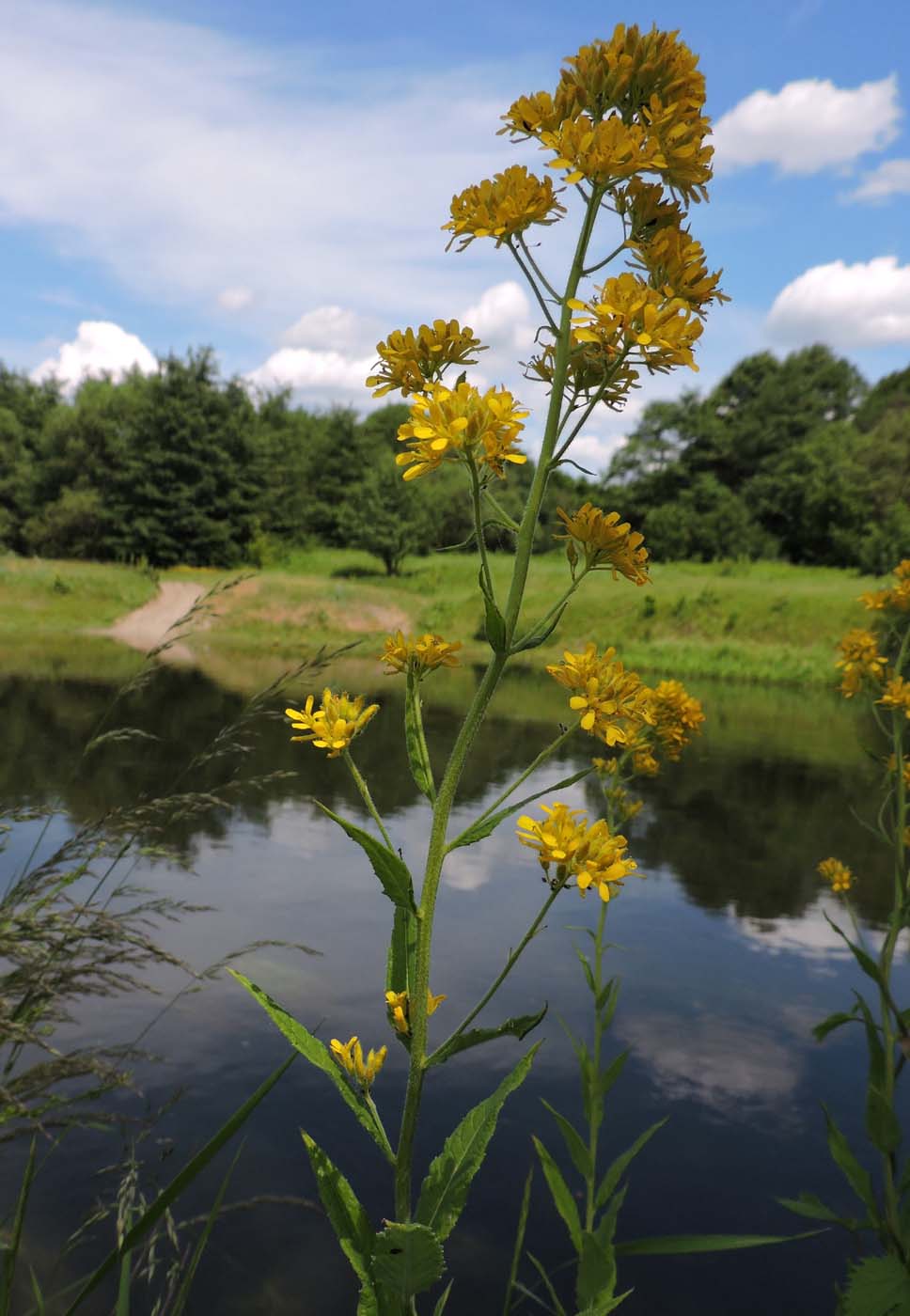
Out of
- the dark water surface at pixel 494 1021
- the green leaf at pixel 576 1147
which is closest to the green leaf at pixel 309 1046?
the green leaf at pixel 576 1147

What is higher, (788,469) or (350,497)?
(788,469)

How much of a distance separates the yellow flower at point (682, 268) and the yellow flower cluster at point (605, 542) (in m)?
0.36

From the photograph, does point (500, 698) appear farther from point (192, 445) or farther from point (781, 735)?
point (192, 445)

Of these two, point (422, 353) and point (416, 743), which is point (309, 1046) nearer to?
point (416, 743)

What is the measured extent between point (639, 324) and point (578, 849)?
2.58 ft

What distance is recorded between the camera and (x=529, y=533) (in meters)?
1.39

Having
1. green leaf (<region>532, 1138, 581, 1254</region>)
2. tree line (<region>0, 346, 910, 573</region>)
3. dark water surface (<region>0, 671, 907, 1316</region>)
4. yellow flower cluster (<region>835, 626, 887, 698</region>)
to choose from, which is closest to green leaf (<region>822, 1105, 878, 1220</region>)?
dark water surface (<region>0, 671, 907, 1316</region>)

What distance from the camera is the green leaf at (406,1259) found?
1.17 metres

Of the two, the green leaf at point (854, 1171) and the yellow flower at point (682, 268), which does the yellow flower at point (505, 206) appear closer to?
the yellow flower at point (682, 268)

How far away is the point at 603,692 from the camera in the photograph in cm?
145

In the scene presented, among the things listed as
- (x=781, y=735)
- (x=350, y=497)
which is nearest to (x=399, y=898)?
(x=781, y=735)

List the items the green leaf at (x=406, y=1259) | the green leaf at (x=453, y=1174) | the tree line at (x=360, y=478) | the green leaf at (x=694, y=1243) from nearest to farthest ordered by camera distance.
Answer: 1. the green leaf at (x=406, y=1259)
2. the green leaf at (x=453, y=1174)
3. the green leaf at (x=694, y=1243)
4. the tree line at (x=360, y=478)

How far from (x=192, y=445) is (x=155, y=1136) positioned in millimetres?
29533

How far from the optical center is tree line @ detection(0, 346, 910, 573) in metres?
30.7
